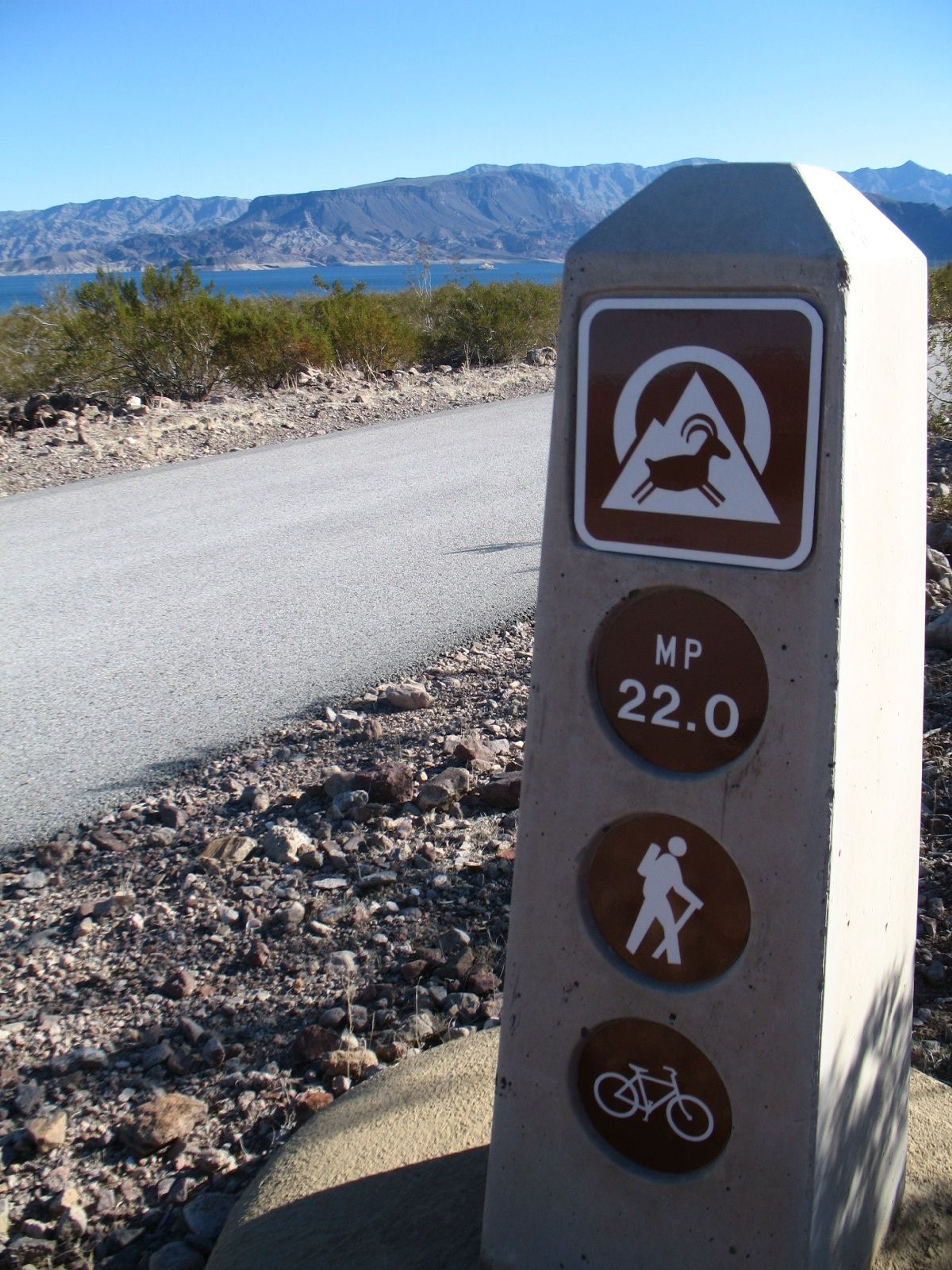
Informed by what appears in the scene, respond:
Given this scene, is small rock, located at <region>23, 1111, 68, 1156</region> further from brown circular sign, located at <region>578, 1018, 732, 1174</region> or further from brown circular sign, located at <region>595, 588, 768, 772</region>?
brown circular sign, located at <region>595, 588, 768, 772</region>

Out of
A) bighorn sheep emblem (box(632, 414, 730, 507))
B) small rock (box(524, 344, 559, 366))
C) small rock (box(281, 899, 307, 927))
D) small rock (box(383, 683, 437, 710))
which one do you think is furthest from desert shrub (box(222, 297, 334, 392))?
bighorn sheep emblem (box(632, 414, 730, 507))

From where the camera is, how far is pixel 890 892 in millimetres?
1736

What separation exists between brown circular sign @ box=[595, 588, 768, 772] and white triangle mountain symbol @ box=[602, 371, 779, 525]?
0.40 feet

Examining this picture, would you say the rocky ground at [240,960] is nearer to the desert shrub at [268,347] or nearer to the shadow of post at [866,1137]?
the shadow of post at [866,1137]

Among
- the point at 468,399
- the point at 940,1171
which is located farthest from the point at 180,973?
the point at 468,399

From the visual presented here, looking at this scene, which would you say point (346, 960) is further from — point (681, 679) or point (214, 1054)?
point (681, 679)

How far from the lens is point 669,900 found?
158 centimetres

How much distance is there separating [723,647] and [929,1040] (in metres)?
1.57

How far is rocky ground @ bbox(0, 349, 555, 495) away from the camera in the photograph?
9859mm

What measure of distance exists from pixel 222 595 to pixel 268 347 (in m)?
A: 8.59

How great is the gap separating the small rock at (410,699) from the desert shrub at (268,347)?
33.6ft

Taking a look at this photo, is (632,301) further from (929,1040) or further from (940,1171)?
(929,1040)

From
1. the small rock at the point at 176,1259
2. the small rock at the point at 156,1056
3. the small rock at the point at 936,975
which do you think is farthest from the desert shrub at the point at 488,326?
the small rock at the point at 176,1259

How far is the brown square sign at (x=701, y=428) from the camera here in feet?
4.50
